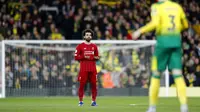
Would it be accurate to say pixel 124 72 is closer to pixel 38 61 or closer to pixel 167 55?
pixel 38 61

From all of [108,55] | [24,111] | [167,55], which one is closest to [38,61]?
[108,55]

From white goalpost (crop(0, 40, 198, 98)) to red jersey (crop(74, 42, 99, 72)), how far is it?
256 inches

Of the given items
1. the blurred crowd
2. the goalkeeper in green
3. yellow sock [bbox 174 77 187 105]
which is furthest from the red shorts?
the blurred crowd

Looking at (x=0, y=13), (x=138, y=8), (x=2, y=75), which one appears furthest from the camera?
(x=138, y=8)

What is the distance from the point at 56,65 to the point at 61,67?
0.19 m

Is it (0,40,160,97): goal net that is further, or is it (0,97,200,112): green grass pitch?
(0,40,160,97): goal net

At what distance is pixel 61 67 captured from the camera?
25.5 metres

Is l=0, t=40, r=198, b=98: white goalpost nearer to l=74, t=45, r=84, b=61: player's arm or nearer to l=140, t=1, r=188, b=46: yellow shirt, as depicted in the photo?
l=74, t=45, r=84, b=61: player's arm

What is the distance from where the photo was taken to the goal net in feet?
82.0

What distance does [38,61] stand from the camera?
25344 millimetres

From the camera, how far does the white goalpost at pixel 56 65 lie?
25.0 metres

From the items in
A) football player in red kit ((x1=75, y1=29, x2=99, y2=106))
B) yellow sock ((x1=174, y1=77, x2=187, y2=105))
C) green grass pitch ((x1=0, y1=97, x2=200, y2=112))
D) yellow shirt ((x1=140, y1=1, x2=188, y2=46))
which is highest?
yellow shirt ((x1=140, y1=1, x2=188, y2=46))

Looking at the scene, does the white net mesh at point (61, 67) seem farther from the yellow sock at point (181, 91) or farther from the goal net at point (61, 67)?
the yellow sock at point (181, 91)

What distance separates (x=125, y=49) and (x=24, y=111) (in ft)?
36.1
